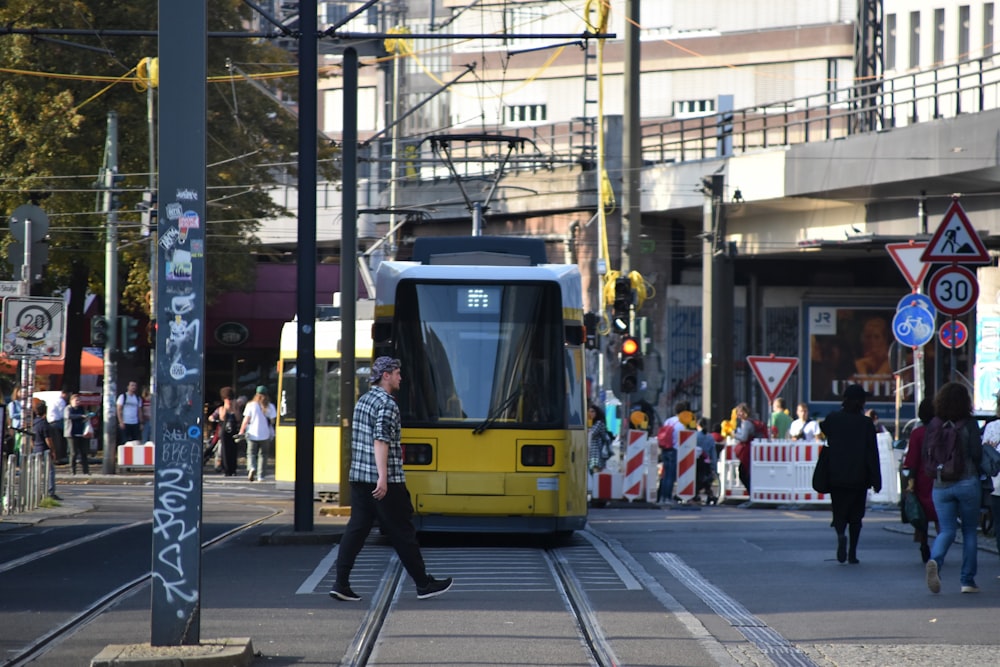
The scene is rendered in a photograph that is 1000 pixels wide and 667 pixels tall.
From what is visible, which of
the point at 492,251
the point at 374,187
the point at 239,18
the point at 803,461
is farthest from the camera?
the point at 374,187

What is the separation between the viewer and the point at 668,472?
25969mm

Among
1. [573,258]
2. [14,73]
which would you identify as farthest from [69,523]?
[573,258]

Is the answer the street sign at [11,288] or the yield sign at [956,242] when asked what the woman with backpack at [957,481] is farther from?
the street sign at [11,288]

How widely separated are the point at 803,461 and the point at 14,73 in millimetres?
19487

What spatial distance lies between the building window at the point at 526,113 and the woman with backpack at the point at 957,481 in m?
50.7

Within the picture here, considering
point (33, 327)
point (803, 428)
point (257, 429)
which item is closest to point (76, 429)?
point (257, 429)

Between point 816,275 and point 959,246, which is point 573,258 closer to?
point 816,275

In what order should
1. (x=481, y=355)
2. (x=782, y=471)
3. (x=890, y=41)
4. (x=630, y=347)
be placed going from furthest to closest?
1. (x=890, y=41)
2. (x=630, y=347)
3. (x=782, y=471)
4. (x=481, y=355)

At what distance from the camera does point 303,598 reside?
11812mm

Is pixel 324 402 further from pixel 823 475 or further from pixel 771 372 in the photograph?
pixel 823 475

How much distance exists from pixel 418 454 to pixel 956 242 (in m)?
5.41

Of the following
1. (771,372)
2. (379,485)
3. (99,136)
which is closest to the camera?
(379,485)

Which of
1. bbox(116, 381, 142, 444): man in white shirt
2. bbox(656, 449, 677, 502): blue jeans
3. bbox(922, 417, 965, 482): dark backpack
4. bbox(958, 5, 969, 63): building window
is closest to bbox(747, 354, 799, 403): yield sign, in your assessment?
bbox(656, 449, 677, 502): blue jeans

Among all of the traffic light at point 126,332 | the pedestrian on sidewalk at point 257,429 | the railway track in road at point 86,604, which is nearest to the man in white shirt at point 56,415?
the traffic light at point 126,332
